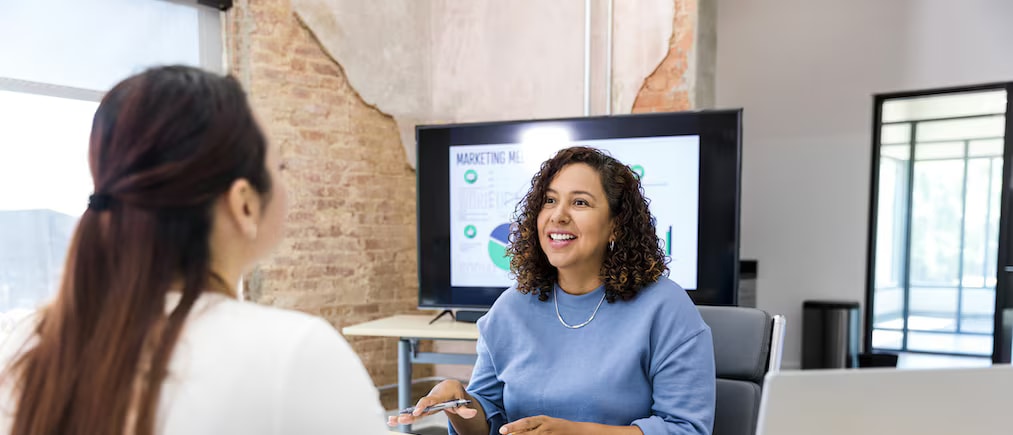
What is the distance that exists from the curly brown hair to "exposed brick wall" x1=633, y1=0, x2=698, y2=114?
1825 mm

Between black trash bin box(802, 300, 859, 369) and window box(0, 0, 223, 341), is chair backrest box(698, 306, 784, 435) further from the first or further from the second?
black trash bin box(802, 300, 859, 369)

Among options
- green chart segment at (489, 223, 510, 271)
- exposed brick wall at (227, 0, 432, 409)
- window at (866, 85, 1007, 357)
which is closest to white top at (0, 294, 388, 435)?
green chart segment at (489, 223, 510, 271)

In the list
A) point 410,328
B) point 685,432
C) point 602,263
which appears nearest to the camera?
point 685,432

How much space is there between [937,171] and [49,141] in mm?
6093

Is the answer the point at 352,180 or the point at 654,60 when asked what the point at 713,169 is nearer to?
the point at 654,60

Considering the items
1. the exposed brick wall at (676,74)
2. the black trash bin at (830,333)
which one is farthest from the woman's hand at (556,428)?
the black trash bin at (830,333)

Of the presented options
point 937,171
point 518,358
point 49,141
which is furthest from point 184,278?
point 937,171

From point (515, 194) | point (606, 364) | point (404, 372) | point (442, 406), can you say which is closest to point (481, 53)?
point (515, 194)

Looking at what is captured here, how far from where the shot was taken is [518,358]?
159 cm

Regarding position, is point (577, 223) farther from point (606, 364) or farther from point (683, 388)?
point (683, 388)

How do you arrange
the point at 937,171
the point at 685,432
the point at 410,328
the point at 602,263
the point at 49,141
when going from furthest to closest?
the point at 937,171, the point at 410,328, the point at 49,141, the point at 602,263, the point at 685,432

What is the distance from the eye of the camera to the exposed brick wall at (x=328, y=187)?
350 centimetres

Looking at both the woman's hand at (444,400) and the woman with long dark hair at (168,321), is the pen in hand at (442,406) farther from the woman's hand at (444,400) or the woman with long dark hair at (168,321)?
the woman with long dark hair at (168,321)

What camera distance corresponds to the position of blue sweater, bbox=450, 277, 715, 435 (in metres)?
1.41
